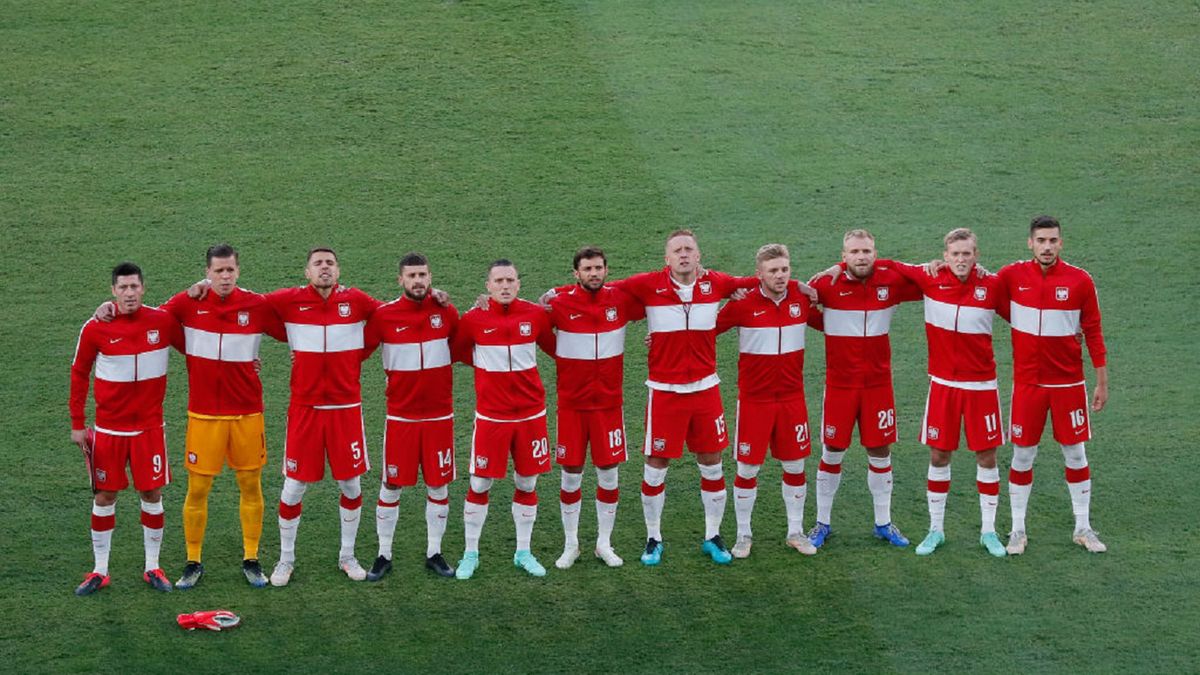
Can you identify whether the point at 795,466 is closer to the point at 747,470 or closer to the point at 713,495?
the point at 747,470

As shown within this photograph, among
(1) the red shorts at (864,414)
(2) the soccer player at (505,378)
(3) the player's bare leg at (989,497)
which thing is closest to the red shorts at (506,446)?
(2) the soccer player at (505,378)

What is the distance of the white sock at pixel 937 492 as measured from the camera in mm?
10766

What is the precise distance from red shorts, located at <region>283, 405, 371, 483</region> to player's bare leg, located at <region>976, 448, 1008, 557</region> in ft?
13.4

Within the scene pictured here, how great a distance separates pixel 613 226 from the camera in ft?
50.1

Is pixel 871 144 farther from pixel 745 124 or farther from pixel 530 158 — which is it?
pixel 530 158

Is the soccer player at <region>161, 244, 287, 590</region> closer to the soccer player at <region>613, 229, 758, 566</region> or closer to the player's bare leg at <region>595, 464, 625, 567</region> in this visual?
the player's bare leg at <region>595, 464, 625, 567</region>

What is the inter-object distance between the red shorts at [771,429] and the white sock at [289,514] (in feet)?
9.38

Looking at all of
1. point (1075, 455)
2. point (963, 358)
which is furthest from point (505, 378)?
point (1075, 455)

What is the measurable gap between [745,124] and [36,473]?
827 centimetres

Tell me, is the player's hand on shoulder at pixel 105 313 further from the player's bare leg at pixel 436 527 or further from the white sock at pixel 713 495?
the white sock at pixel 713 495

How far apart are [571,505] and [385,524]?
122 centimetres

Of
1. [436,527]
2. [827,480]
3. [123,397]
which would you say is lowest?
[436,527]

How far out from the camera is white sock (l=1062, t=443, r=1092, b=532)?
419 inches

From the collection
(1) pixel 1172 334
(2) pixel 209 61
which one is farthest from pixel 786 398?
(2) pixel 209 61
